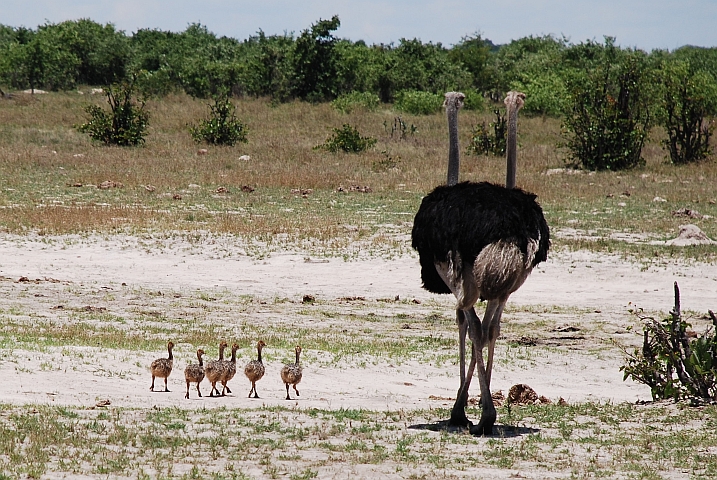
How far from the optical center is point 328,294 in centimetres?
1559

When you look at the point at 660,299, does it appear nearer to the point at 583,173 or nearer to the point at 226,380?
the point at 226,380

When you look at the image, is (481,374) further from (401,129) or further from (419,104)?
(419,104)

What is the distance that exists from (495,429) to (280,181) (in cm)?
2040

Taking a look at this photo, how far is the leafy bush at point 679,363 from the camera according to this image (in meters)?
8.76

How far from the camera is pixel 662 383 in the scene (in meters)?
9.12

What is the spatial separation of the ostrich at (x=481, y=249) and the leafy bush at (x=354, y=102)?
3701 cm

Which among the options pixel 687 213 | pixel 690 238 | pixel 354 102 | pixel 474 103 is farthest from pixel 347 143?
pixel 690 238

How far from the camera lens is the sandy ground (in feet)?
30.0

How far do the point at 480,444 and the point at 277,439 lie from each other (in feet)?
4.45

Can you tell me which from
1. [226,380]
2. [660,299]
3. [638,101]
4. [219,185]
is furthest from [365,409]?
[638,101]

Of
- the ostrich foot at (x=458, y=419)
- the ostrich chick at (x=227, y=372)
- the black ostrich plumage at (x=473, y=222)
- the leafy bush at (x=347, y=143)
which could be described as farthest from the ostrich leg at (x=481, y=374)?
the leafy bush at (x=347, y=143)

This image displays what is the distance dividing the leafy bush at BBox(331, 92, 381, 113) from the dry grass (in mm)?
2166

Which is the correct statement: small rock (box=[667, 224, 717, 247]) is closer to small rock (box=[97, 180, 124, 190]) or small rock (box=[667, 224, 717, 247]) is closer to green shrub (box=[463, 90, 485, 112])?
small rock (box=[97, 180, 124, 190])

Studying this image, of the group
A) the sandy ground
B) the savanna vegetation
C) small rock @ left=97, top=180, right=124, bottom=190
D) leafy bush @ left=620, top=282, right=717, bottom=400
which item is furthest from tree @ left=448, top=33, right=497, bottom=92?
leafy bush @ left=620, top=282, right=717, bottom=400
